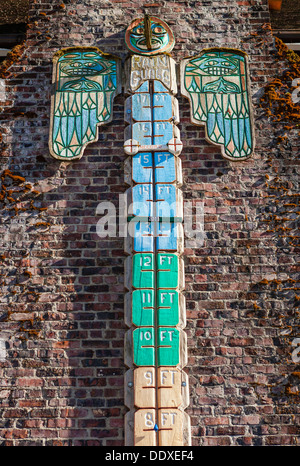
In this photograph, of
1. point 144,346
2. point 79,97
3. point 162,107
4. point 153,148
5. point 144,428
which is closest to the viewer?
point 144,428

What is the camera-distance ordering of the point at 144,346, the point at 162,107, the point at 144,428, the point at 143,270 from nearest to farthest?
the point at 144,428
the point at 144,346
the point at 143,270
the point at 162,107

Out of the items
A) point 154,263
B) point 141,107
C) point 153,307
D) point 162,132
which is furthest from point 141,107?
point 153,307

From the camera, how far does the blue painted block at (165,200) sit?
391cm

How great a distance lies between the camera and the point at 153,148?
13.3ft

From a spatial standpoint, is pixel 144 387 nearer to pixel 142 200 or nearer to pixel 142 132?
pixel 142 200

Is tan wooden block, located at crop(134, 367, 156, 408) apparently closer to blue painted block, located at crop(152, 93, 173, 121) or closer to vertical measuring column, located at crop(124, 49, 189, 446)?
vertical measuring column, located at crop(124, 49, 189, 446)

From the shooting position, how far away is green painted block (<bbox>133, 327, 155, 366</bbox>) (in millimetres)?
3578

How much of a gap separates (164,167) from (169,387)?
161 cm

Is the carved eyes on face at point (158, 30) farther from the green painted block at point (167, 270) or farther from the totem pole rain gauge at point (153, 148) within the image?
the green painted block at point (167, 270)

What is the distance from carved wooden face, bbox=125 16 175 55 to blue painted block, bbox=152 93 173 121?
43cm

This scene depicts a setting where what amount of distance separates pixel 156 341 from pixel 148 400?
0.39 metres

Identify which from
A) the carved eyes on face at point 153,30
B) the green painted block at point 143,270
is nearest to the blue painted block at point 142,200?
the green painted block at point 143,270

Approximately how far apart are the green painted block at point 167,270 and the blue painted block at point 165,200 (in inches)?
12.7
